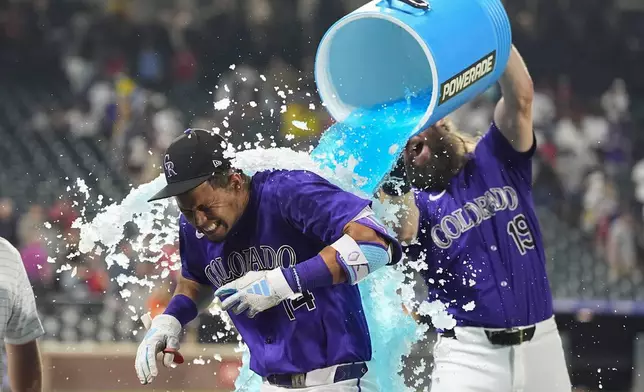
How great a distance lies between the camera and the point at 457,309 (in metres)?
4.80

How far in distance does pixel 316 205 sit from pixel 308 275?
0.90 ft

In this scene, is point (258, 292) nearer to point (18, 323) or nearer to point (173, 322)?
point (173, 322)

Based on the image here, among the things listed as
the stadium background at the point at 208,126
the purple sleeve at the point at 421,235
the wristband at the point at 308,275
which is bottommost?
the stadium background at the point at 208,126

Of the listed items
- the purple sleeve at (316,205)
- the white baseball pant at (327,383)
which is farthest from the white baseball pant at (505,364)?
the purple sleeve at (316,205)

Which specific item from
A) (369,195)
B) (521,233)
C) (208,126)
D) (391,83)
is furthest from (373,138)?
(208,126)

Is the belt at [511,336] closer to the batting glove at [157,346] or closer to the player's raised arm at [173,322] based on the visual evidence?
the player's raised arm at [173,322]

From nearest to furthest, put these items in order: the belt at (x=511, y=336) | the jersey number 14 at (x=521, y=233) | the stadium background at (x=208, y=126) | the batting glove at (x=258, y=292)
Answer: the batting glove at (x=258, y=292) < the belt at (x=511, y=336) < the jersey number 14 at (x=521, y=233) < the stadium background at (x=208, y=126)

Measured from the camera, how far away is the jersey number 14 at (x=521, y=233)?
475 centimetres

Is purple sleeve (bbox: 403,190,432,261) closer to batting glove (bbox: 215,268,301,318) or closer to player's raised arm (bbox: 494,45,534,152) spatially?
player's raised arm (bbox: 494,45,534,152)

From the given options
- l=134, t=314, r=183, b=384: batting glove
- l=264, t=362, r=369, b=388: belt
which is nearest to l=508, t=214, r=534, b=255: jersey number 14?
l=264, t=362, r=369, b=388: belt

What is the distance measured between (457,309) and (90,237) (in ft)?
5.65

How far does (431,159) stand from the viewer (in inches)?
192

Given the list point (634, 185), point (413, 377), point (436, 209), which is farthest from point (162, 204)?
point (634, 185)

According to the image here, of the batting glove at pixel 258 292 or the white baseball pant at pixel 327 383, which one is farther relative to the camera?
the white baseball pant at pixel 327 383
